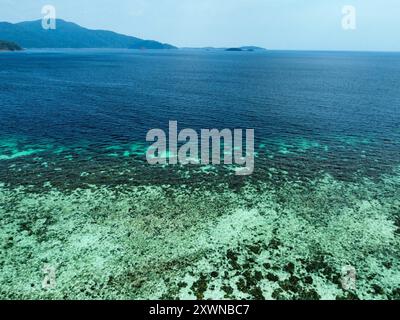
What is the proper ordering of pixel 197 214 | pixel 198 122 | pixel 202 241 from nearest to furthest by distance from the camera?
pixel 202 241 < pixel 197 214 < pixel 198 122

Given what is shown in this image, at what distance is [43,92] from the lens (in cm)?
11062

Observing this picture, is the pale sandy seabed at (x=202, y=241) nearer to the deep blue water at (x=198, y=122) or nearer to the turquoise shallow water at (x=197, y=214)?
the turquoise shallow water at (x=197, y=214)

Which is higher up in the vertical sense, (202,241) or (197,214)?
(197,214)

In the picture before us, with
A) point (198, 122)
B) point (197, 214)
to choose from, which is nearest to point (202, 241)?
point (197, 214)

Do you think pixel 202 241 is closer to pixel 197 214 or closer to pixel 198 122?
pixel 197 214

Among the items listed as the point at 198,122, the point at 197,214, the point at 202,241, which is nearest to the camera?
the point at 202,241

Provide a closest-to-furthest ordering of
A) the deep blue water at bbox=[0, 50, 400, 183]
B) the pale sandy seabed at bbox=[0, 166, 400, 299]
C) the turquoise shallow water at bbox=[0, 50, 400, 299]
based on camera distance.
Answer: the pale sandy seabed at bbox=[0, 166, 400, 299], the turquoise shallow water at bbox=[0, 50, 400, 299], the deep blue water at bbox=[0, 50, 400, 183]

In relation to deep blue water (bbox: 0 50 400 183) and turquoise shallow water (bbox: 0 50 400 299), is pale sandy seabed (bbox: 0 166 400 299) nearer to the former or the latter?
turquoise shallow water (bbox: 0 50 400 299)

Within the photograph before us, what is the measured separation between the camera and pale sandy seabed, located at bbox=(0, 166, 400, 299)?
26.2 meters

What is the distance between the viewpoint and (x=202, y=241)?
1264 inches

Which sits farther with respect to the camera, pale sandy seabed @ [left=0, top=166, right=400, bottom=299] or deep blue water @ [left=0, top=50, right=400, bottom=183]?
deep blue water @ [left=0, top=50, right=400, bottom=183]

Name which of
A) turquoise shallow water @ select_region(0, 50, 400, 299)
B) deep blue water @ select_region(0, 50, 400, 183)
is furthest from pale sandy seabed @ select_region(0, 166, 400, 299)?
deep blue water @ select_region(0, 50, 400, 183)

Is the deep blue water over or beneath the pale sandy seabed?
over
